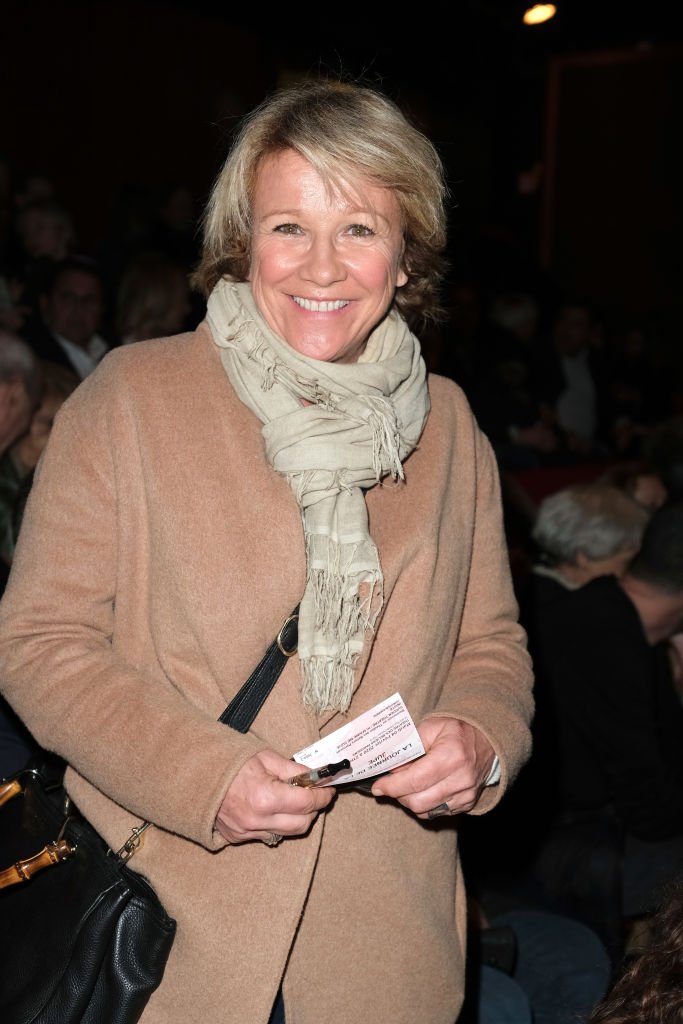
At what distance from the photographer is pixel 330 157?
1.71 metres

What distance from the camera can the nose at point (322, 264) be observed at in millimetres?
1729

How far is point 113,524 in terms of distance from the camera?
1.60 m

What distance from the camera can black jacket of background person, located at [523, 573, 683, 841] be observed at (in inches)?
132

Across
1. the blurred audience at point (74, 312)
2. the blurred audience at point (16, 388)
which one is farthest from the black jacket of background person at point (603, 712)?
the blurred audience at point (74, 312)

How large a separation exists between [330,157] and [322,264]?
162 millimetres

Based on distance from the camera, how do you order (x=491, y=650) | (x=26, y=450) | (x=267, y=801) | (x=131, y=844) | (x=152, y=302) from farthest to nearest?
(x=152, y=302), (x=26, y=450), (x=491, y=650), (x=131, y=844), (x=267, y=801)

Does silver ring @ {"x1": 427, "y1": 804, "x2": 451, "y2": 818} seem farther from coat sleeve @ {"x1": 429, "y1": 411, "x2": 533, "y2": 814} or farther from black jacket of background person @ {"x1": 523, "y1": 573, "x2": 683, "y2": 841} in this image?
black jacket of background person @ {"x1": 523, "y1": 573, "x2": 683, "y2": 841}

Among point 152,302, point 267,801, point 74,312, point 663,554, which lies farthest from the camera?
point 74,312

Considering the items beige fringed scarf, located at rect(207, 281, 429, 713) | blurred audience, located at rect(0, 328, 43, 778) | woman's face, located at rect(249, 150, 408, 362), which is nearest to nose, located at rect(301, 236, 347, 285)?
woman's face, located at rect(249, 150, 408, 362)

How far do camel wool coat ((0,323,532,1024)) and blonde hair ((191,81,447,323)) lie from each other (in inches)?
7.6

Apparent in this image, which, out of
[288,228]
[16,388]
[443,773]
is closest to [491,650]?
[443,773]

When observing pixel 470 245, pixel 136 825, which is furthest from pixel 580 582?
pixel 470 245

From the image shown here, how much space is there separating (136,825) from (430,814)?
0.43 meters

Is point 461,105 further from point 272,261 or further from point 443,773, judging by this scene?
point 443,773
